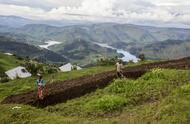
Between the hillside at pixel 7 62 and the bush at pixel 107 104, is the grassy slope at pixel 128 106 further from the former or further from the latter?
the hillside at pixel 7 62

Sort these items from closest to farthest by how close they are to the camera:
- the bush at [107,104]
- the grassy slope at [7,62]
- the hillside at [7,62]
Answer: the bush at [107,104], the hillside at [7,62], the grassy slope at [7,62]

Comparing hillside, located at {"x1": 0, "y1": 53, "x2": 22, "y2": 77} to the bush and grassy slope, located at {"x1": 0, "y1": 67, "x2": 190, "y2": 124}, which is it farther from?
the bush

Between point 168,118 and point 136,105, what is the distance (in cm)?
643

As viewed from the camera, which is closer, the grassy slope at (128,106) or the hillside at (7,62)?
the grassy slope at (128,106)

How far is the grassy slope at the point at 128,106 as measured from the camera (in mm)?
22984

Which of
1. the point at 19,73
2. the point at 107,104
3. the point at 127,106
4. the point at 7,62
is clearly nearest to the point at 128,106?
the point at 127,106

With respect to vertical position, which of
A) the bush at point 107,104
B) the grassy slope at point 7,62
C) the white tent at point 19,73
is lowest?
the grassy slope at point 7,62

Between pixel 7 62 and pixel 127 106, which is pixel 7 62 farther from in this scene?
pixel 127 106

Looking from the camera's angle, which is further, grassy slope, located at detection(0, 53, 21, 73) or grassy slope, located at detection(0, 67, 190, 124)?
grassy slope, located at detection(0, 53, 21, 73)

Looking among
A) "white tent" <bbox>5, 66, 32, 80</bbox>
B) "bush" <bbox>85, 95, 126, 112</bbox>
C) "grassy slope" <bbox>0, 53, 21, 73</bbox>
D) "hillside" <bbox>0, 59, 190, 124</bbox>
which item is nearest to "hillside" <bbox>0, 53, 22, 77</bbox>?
"grassy slope" <bbox>0, 53, 21, 73</bbox>

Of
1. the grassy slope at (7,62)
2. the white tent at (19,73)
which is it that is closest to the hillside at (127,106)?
the white tent at (19,73)

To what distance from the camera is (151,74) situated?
35.1 meters

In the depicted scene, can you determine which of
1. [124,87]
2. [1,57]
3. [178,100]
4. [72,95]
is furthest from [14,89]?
[1,57]

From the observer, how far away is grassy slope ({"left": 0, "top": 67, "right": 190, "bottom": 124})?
2298 cm
